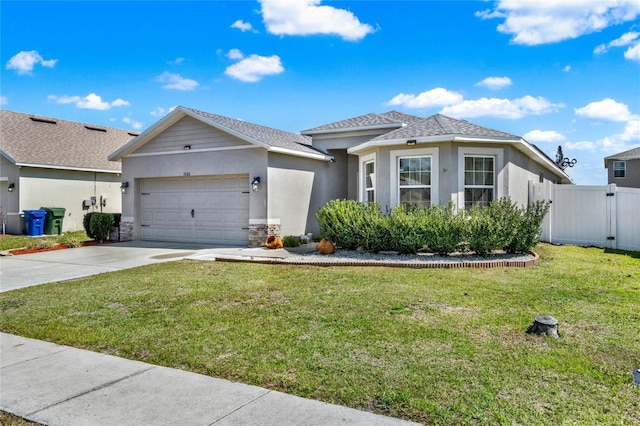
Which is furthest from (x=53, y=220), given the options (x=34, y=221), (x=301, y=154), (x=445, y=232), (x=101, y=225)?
(x=445, y=232)

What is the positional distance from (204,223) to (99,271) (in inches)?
206

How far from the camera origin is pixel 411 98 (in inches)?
887

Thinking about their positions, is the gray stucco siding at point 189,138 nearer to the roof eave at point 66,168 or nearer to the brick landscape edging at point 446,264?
the brick landscape edging at point 446,264

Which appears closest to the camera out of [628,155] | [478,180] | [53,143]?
[478,180]

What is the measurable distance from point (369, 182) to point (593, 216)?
668 centimetres

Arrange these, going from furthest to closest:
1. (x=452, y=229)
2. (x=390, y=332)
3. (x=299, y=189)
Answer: (x=299, y=189)
(x=452, y=229)
(x=390, y=332)

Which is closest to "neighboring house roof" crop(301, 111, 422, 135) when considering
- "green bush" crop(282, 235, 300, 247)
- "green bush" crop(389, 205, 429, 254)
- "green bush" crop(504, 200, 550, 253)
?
"green bush" crop(282, 235, 300, 247)

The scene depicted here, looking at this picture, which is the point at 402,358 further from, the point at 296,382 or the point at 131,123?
the point at 131,123

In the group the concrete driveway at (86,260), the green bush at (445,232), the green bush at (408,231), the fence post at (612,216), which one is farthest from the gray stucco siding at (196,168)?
the fence post at (612,216)

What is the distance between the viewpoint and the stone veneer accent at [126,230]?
15.8 m

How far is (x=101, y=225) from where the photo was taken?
51.4ft

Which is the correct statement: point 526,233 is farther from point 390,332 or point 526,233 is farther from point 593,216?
point 390,332

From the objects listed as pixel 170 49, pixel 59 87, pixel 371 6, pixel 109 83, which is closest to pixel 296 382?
pixel 371 6

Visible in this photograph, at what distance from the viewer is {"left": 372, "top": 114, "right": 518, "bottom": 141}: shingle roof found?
37.7 feet
